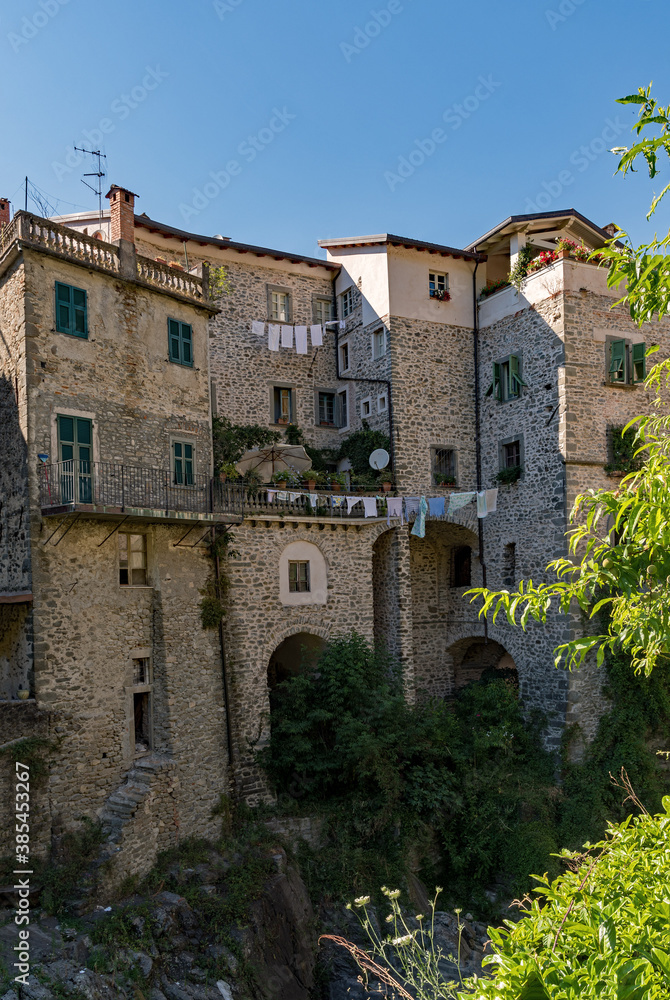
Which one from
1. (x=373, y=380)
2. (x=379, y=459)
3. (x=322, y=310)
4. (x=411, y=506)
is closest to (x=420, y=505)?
(x=411, y=506)

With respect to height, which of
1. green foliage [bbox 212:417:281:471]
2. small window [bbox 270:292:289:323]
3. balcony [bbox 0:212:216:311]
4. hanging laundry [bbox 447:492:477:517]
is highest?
small window [bbox 270:292:289:323]

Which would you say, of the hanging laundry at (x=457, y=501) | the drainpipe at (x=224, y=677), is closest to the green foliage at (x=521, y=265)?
the hanging laundry at (x=457, y=501)

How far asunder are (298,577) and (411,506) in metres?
4.95

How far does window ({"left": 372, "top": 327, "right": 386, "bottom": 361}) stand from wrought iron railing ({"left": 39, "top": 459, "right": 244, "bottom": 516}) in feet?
27.4

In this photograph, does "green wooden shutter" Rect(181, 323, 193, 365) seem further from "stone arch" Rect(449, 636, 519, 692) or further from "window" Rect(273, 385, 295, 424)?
"stone arch" Rect(449, 636, 519, 692)

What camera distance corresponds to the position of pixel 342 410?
86.0 feet

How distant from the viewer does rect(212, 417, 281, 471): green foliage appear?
74.7 feet

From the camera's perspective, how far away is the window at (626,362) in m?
21.4

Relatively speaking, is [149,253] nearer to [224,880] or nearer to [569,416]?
[569,416]

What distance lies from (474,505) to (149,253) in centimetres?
1413

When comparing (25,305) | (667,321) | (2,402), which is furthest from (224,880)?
(667,321)

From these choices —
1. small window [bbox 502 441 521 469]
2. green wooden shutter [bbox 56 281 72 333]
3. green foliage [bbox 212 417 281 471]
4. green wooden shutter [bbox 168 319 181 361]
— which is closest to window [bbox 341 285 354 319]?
green foliage [bbox 212 417 281 471]

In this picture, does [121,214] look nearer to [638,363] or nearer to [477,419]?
[477,419]

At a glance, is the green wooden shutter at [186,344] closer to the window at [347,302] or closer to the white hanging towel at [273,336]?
the white hanging towel at [273,336]
